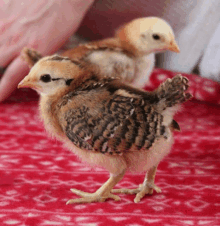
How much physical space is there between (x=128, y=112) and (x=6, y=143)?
49 centimetres

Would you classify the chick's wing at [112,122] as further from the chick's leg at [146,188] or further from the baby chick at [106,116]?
the chick's leg at [146,188]

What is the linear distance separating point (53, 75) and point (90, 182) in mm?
259

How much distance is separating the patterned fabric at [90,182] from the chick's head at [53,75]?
0.69 ft

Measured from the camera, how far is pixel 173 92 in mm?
685

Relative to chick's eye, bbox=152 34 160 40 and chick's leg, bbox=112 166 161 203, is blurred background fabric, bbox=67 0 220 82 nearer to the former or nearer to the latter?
chick's eye, bbox=152 34 160 40

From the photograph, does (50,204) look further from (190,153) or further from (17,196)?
(190,153)

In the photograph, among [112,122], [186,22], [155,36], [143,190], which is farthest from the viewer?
[186,22]

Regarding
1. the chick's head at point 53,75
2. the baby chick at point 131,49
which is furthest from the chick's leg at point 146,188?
the baby chick at point 131,49

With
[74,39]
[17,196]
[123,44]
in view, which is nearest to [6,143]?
[17,196]

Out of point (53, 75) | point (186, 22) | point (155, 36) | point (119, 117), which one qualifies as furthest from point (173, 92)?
point (186, 22)

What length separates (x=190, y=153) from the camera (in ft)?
3.39

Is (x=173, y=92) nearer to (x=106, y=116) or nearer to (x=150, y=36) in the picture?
(x=106, y=116)

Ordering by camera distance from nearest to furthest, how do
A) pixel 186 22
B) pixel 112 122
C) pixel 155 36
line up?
pixel 112 122, pixel 155 36, pixel 186 22

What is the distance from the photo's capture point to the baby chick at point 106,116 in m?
0.69
